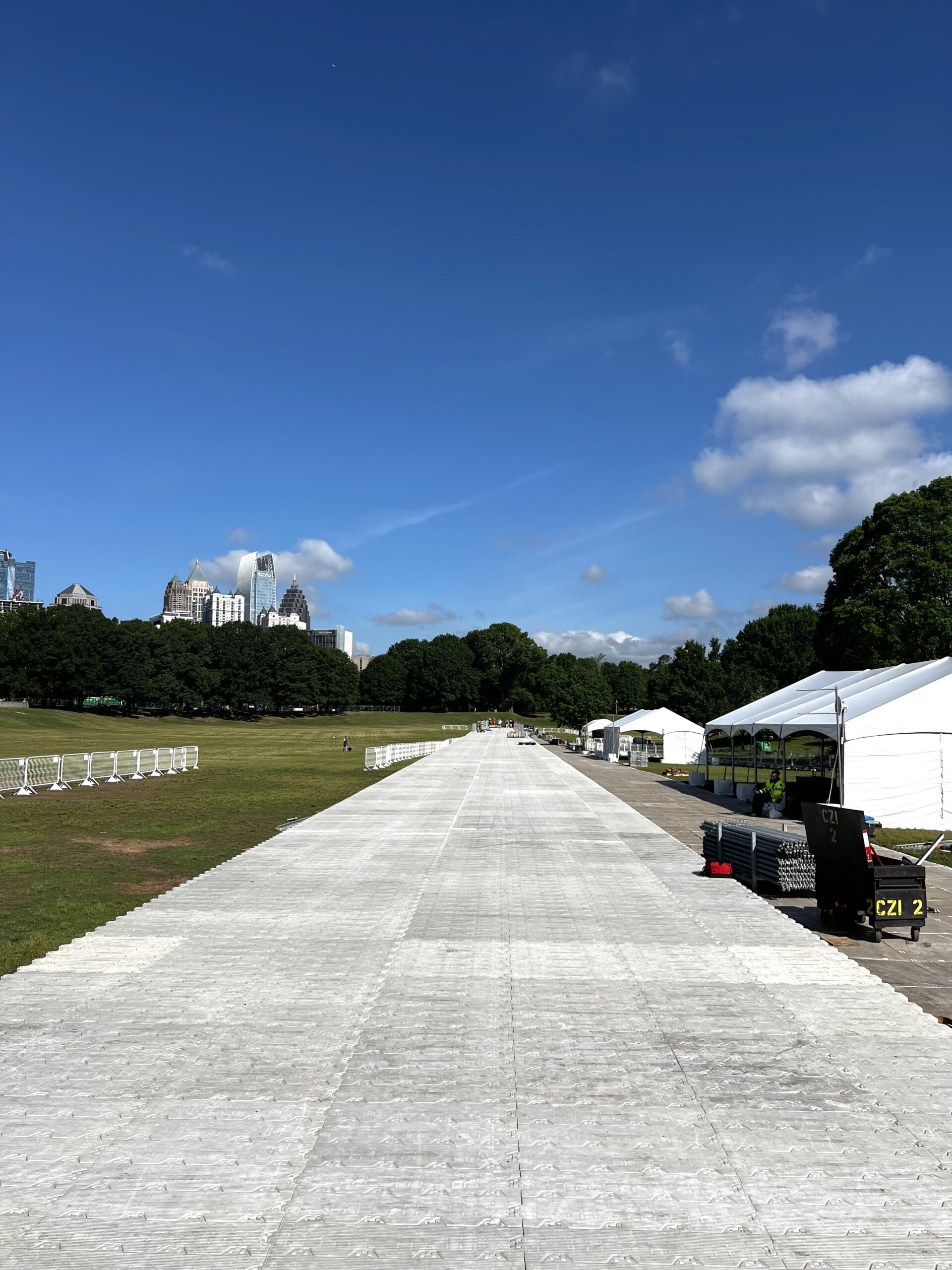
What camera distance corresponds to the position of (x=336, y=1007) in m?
6.71

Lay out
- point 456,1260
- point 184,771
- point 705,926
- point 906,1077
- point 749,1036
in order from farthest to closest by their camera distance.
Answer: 1. point 184,771
2. point 705,926
3. point 749,1036
4. point 906,1077
5. point 456,1260

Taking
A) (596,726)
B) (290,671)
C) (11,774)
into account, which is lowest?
(11,774)

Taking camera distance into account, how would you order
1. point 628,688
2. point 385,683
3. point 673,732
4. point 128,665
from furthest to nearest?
point 385,683, point 628,688, point 128,665, point 673,732

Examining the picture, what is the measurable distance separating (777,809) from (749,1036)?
16.8m

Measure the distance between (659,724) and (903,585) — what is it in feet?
47.7

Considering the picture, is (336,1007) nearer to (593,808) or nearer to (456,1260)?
(456,1260)

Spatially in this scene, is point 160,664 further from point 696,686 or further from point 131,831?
point 131,831

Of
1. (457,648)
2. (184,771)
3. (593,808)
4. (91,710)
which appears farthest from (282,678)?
(593,808)

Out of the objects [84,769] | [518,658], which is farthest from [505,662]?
[84,769]

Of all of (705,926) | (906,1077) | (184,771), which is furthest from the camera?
(184,771)

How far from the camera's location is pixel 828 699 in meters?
24.1

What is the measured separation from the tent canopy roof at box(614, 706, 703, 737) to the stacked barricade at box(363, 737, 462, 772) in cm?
1160

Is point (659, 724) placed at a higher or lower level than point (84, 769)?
higher

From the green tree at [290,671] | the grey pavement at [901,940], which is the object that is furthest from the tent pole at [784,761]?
the green tree at [290,671]
